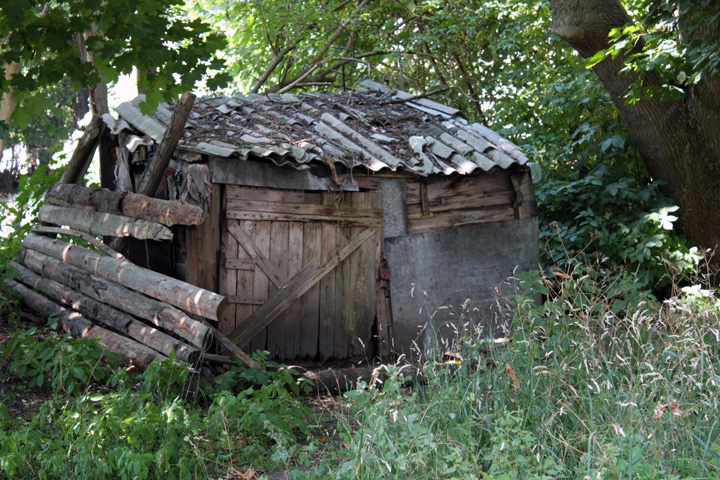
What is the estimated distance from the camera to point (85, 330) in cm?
595

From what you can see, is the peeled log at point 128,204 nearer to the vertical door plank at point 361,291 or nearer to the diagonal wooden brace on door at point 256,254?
the diagonal wooden brace on door at point 256,254

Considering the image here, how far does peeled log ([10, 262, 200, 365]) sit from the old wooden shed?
0.72m

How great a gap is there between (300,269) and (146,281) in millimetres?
1630

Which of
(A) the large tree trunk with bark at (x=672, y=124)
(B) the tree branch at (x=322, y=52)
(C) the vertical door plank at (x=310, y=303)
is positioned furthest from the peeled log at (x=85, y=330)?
(B) the tree branch at (x=322, y=52)

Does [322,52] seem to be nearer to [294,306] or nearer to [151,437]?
[294,306]

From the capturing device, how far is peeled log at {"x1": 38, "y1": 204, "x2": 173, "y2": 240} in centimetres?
553

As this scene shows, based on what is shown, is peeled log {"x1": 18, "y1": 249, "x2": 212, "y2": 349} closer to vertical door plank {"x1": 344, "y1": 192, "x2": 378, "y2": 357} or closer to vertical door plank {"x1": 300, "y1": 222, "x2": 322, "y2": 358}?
vertical door plank {"x1": 300, "y1": 222, "x2": 322, "y2": 358}

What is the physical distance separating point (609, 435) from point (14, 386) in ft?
15.0

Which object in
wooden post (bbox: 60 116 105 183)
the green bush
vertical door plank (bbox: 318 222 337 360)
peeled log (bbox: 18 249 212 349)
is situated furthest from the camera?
wooden post (bbox: 60 116 105 183)

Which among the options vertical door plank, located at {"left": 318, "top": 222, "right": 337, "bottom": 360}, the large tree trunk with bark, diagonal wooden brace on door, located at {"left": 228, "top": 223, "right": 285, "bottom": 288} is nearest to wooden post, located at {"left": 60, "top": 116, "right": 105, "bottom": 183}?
diagonal wooden brace on door, located at {"left": 228, "top": 223, "right": 285, "bottom": 288}

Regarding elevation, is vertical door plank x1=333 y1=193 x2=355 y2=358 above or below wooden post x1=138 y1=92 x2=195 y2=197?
below

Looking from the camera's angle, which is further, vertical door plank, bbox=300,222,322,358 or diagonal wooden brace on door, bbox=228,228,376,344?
vertical door plank, bbox=300,222,322,358

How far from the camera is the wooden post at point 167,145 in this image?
225 inches

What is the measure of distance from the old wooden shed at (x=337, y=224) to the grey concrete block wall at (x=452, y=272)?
1 cm
